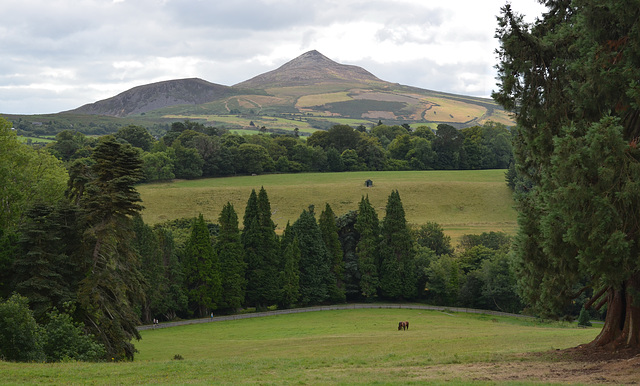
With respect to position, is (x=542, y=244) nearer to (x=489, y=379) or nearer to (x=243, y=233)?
(x=489, y=379)

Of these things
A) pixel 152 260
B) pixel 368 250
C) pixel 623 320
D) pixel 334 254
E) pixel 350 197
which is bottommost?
pixel 334 254

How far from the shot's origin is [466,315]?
193 ft

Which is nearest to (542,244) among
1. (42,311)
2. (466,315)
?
(42,311)

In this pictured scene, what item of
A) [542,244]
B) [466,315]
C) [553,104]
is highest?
[553,104]

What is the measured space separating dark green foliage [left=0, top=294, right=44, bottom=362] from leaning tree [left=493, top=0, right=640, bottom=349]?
2038 centimetres

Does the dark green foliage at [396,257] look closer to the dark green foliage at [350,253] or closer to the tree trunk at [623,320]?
the dark green foliage at [350,253]

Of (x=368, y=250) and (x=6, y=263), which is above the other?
(x=6, y=263)

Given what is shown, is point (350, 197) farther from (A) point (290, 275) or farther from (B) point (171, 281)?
(B) point (171, 281)

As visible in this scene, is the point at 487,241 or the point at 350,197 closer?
the point at 487,241

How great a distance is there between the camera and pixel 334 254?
70750 millimetres

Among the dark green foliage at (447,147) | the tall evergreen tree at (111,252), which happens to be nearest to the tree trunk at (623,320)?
the tall evergreen tree at (111,252)

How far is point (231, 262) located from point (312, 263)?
32.8ft

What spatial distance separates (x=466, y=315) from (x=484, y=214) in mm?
45427

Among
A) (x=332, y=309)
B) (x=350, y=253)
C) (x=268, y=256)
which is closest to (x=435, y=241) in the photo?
(x=350, y=253)
